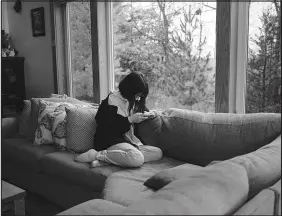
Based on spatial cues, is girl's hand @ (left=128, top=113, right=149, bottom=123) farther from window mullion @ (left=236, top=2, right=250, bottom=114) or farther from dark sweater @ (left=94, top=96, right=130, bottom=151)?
window mullion @ (left=236, top=2, right=250, bottom=114)

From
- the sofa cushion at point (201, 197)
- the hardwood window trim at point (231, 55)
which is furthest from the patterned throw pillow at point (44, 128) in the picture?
the sofa cushion at point (201, 197)

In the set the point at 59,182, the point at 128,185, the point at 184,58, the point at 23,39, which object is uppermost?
the point at 23,39

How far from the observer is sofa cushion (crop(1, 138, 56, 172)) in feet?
9.16

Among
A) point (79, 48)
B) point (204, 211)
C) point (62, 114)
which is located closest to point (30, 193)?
point (62, 114)

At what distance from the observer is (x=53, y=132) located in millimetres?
2936

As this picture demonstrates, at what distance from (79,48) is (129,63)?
2.78ft

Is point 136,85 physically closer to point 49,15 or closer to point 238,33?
point 238,33

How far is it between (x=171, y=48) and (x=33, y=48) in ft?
7.69

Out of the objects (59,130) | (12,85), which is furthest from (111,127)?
(12,85)

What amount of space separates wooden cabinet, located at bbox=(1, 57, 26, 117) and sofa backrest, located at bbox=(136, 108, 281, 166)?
2660mm

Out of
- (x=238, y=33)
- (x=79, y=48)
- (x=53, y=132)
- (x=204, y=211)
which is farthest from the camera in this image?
(x=79, y=48)

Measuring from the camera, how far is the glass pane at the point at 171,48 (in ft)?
9.21

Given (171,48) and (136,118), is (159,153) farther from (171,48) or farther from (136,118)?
(171,48)

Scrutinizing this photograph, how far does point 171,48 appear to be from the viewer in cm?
306
